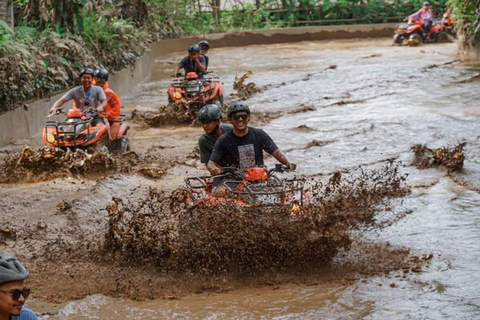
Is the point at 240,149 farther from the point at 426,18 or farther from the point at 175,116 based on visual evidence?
the point at 426,18

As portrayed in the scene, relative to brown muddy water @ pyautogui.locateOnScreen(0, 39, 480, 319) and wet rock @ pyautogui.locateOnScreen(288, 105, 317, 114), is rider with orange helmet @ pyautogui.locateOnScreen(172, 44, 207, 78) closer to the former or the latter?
brown muddy water @ pyautogui.locateOnScreen(0, 39, 480, 319)

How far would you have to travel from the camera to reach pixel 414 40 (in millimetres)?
31500

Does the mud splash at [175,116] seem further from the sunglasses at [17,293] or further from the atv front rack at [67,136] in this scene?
the sunglasses at [17,293]

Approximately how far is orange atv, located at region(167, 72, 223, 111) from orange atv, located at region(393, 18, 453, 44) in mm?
16143

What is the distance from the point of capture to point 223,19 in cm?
3853

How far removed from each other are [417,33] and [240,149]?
25086 mm

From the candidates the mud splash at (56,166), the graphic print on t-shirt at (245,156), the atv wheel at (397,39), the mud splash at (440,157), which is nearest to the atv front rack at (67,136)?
the mud splash at (56,166)

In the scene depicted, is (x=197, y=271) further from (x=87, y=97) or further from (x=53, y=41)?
(x=53, y=41)

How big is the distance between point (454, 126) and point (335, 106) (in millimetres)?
3746

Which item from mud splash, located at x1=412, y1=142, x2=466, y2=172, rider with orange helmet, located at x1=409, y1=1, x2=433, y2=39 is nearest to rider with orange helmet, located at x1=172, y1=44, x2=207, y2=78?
mud splash, located at x1=412, y1=142, x2=466, y2=172

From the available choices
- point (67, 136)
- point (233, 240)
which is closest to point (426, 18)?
point (67, 136)

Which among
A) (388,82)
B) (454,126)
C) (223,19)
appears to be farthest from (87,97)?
(223,19)

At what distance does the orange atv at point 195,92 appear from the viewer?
1680 centimetres

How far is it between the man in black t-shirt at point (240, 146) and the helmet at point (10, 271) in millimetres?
4662
